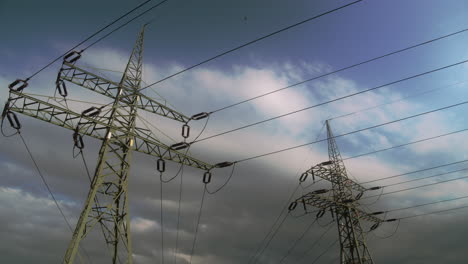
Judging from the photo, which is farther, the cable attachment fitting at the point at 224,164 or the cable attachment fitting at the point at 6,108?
the cable attachment fitting at the point at 224,164

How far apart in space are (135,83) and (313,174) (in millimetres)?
20688

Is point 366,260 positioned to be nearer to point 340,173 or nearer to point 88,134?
point 340,173

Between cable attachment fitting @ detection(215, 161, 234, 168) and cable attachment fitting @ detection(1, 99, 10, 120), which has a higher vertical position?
cable attachment fitting @ detection(1, 99, 10, 120)

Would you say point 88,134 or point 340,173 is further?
point 340,173

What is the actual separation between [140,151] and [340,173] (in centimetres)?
2273

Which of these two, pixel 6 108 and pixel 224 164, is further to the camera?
pixel 224 164

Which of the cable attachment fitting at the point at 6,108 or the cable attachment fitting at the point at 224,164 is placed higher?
the cable attachment fitting at the point at 6,108

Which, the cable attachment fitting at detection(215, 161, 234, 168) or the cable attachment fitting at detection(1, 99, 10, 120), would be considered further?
the cable attachment fitting at detection(215, 161, 234, 168)

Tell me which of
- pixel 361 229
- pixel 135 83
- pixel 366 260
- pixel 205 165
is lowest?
pixel 366 260

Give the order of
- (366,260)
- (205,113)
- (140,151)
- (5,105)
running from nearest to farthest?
(5,105) < (140,151) < (205,113) < (366,260)

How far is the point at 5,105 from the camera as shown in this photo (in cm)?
1141

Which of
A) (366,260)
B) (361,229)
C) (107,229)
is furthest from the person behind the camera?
(361,229)

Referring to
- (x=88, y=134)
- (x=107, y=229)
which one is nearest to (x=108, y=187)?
(x=107, y=229)

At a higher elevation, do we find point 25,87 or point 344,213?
point 25,87
